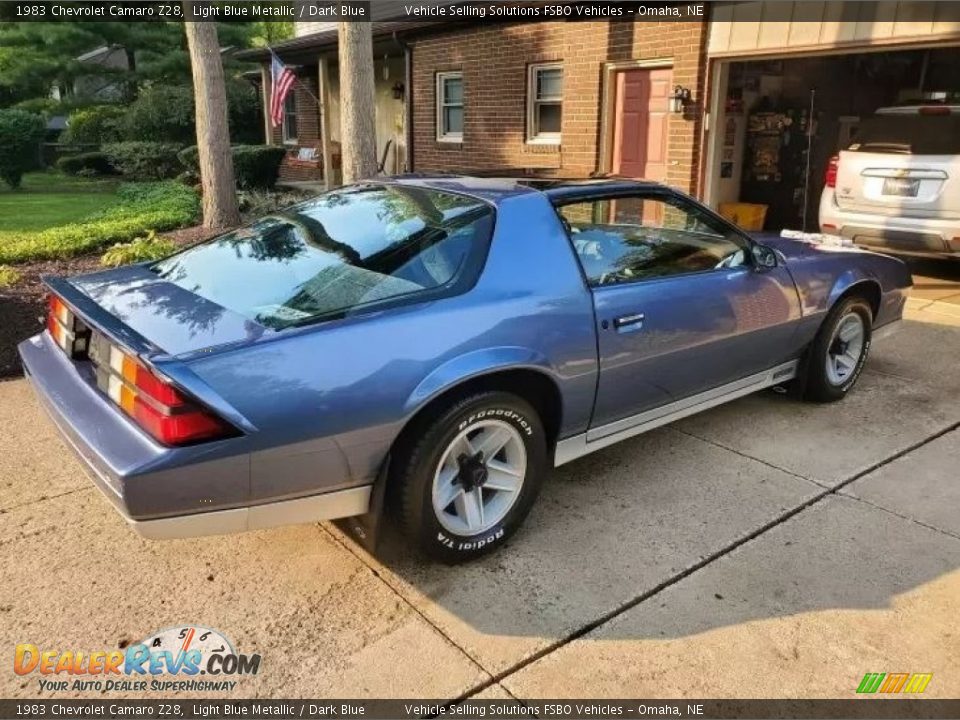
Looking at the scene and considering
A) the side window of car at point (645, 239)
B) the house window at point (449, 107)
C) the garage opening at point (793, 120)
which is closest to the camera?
the side window of car at point (645, 239)

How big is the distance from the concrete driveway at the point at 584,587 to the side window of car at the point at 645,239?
1.03m

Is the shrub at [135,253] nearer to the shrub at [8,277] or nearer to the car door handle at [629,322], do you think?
the shrub at [8,277]

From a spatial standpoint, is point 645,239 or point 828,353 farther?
point 828,353

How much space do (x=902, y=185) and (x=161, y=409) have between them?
7527mm

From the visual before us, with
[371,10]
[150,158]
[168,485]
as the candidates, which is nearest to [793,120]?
[371,10]

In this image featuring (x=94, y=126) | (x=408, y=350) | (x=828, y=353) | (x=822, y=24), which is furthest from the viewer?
(x=94, y=126)

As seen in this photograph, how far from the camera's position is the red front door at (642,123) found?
33.0 ft

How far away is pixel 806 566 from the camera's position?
10.2ft

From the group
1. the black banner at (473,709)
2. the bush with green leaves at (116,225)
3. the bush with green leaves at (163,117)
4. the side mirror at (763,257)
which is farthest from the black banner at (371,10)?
the black banner at (473,709)

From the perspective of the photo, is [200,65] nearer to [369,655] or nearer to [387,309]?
[387,309]

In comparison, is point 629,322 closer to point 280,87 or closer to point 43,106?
point 280,87

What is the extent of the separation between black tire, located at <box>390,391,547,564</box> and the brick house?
4.78 metres

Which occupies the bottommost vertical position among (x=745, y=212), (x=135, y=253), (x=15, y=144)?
(x=135, y=253)

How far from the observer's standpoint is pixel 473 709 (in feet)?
7.84
